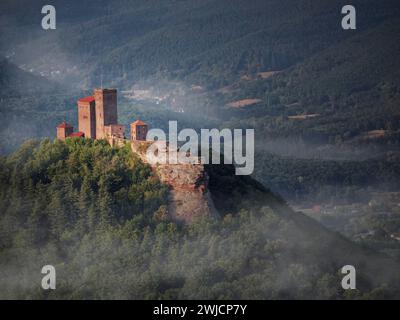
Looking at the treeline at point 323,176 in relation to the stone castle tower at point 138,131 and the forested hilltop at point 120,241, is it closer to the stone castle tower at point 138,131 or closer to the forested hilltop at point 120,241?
the forested hilltop at point 120,241

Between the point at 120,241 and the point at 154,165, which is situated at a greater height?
the point at 154,165

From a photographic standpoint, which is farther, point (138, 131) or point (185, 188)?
point (138, 131)

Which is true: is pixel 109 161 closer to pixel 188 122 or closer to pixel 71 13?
pixel 188 122

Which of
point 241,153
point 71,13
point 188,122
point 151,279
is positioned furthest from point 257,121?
point 151,279

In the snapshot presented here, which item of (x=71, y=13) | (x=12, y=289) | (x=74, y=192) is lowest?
(x=12, y=289)

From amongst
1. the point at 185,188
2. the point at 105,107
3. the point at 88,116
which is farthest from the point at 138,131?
the point at 185,188

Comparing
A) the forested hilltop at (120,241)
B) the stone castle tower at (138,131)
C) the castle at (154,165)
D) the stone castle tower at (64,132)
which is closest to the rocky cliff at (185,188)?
the castle at (154,165)

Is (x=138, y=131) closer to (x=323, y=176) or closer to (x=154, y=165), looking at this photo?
(x=154, y=165)
